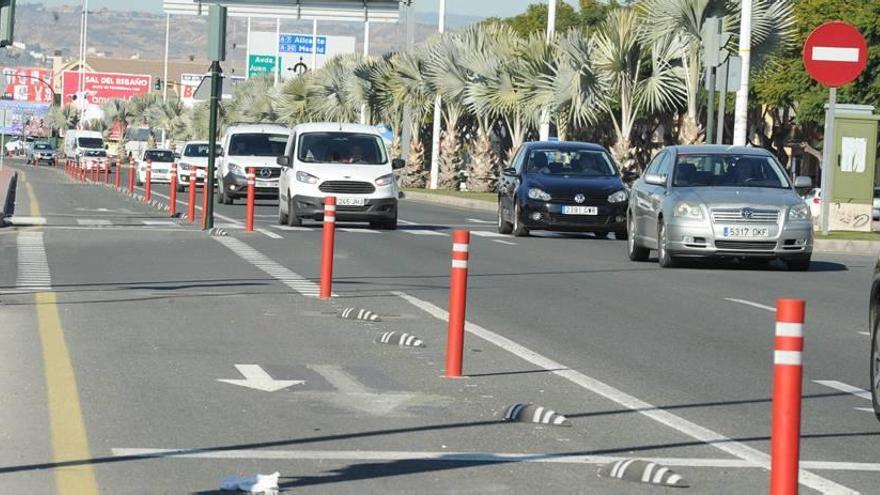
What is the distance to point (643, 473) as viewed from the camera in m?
8.07

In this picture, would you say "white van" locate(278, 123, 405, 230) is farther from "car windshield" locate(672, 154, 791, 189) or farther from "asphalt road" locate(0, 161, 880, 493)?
"car windshield" locate(672, 154, 791, 189)

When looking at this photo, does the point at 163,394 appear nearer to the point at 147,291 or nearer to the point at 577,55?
the point at 147,291

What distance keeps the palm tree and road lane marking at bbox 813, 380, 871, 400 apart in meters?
31.5

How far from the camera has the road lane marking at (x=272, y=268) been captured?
1816cm

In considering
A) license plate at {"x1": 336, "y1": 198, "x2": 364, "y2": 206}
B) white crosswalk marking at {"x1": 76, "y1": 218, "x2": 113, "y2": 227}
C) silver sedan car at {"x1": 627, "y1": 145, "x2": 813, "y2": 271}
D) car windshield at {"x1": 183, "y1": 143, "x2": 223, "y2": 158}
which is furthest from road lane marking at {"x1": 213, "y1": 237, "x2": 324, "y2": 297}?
car windshield at {"x1": 183, "y1": 143, "x2": 223, "y2": 158}

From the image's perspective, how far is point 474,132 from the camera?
76.8m

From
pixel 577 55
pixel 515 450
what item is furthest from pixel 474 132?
pixel 515 450

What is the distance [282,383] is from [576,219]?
725 inches

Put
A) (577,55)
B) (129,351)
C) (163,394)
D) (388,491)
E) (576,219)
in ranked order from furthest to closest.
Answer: (577,55) → (576,219) → (129,351) → (163,394) → (388,491)

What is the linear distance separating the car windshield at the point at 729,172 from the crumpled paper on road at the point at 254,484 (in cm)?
1637

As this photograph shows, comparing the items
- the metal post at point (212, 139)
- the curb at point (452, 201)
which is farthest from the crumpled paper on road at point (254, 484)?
the curb at point (452, 201)

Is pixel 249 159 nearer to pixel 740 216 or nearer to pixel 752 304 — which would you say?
pixel 740 216

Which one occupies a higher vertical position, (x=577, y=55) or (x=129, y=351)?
(x=577, y=55)

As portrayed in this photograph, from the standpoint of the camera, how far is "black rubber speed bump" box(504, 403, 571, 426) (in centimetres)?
972
